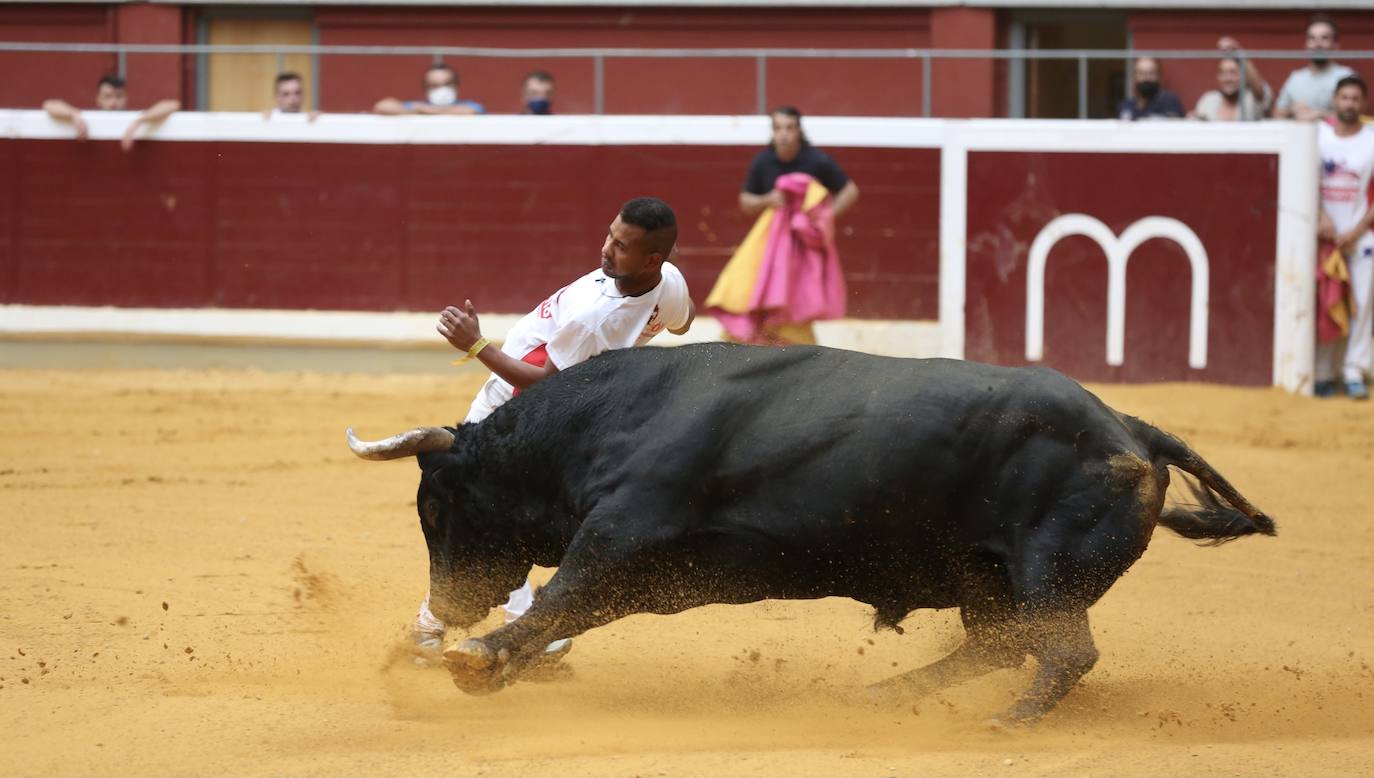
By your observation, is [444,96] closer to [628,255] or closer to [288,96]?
[288,96]

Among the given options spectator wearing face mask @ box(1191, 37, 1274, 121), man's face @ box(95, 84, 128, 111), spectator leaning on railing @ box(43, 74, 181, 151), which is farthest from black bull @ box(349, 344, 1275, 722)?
man's face @ box(95, 84, 128, 111)

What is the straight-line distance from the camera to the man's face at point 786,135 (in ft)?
29.6

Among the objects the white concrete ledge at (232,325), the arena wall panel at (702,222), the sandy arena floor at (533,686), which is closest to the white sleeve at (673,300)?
the sandy arena floor at (533,686)

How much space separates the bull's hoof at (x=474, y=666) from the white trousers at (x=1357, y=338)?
24.8ft

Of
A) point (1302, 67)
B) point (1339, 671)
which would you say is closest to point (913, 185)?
point (1302, 67)

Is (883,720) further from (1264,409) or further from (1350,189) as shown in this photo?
(1350,189)

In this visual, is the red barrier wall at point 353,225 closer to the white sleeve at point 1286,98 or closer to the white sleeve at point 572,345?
the white sleeve at point 1286,98

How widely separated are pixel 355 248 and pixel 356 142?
2.11ft

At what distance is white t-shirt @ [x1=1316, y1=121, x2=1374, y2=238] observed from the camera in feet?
32.6

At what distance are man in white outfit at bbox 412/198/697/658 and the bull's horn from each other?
21 centimetres

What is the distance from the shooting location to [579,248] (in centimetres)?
1062

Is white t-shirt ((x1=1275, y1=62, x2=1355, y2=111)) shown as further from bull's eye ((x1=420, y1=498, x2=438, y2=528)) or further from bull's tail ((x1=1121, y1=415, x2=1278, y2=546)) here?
bull's eye ((x1=420, y1=498, x2=438, y2=528))

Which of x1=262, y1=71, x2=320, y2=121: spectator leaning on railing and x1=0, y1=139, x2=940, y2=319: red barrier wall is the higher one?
x1=262, y1=71, x2=320, y2=121: spectator leaning on railing

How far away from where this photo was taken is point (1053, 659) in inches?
159
